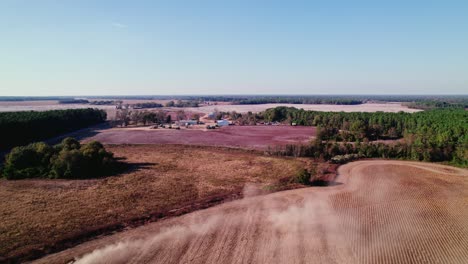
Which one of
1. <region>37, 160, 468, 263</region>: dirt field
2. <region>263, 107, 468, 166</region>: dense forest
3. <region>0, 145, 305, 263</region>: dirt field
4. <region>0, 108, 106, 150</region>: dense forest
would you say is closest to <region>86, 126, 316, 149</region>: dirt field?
<region>263, 107, 468, 166</region>: dense forest

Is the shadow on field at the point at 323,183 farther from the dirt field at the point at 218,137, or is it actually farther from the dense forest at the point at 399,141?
the dirt field at the point at 218,137

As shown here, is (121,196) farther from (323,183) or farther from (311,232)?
(323,183)

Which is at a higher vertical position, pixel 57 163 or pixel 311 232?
pixel 57 163

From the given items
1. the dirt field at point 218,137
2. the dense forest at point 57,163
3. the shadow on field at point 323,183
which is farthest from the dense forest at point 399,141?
the dense forest at point 57,163

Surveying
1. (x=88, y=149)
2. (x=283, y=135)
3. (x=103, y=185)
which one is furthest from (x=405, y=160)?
(x=88, y=149)

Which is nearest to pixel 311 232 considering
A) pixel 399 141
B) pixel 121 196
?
pixel 121 196

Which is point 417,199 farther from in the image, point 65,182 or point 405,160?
point 65,182
